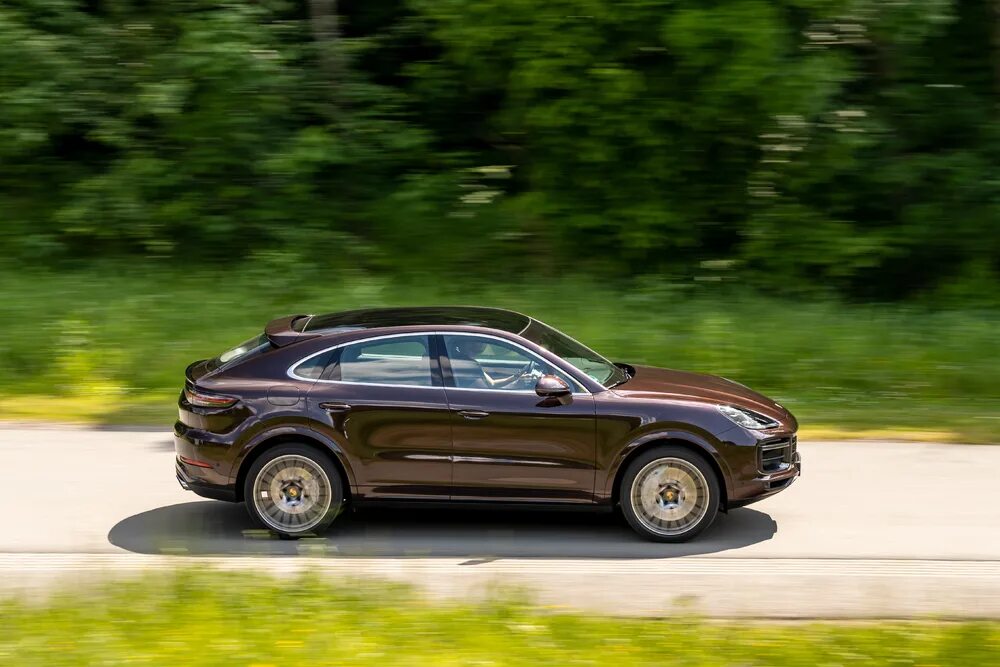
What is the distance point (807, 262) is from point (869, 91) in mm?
2965

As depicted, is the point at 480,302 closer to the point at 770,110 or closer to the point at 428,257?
the point at 428,257

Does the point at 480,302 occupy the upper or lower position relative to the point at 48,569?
upper

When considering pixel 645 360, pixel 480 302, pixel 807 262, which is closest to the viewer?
pixel 645 360

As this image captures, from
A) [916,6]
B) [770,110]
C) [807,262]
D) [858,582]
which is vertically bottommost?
[858,582]

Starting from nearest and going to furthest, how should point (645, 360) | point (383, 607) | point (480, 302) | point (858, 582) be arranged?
1. point (383, 607)
2. point (858, 582)
3. point (645, 360)
4. point (480, 302)

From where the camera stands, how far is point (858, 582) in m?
7.53

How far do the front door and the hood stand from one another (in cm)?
41

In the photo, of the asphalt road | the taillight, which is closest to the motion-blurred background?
the asphalt road

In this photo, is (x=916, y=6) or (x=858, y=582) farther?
(x=916, y=6)

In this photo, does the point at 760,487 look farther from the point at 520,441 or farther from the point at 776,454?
the point at 520,441

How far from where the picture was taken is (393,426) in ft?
27.3

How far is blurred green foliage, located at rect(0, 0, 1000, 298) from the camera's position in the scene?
17.6 metres

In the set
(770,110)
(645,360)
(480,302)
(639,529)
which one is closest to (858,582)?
(639,529)

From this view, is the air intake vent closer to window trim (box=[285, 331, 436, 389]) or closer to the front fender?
the front fender
